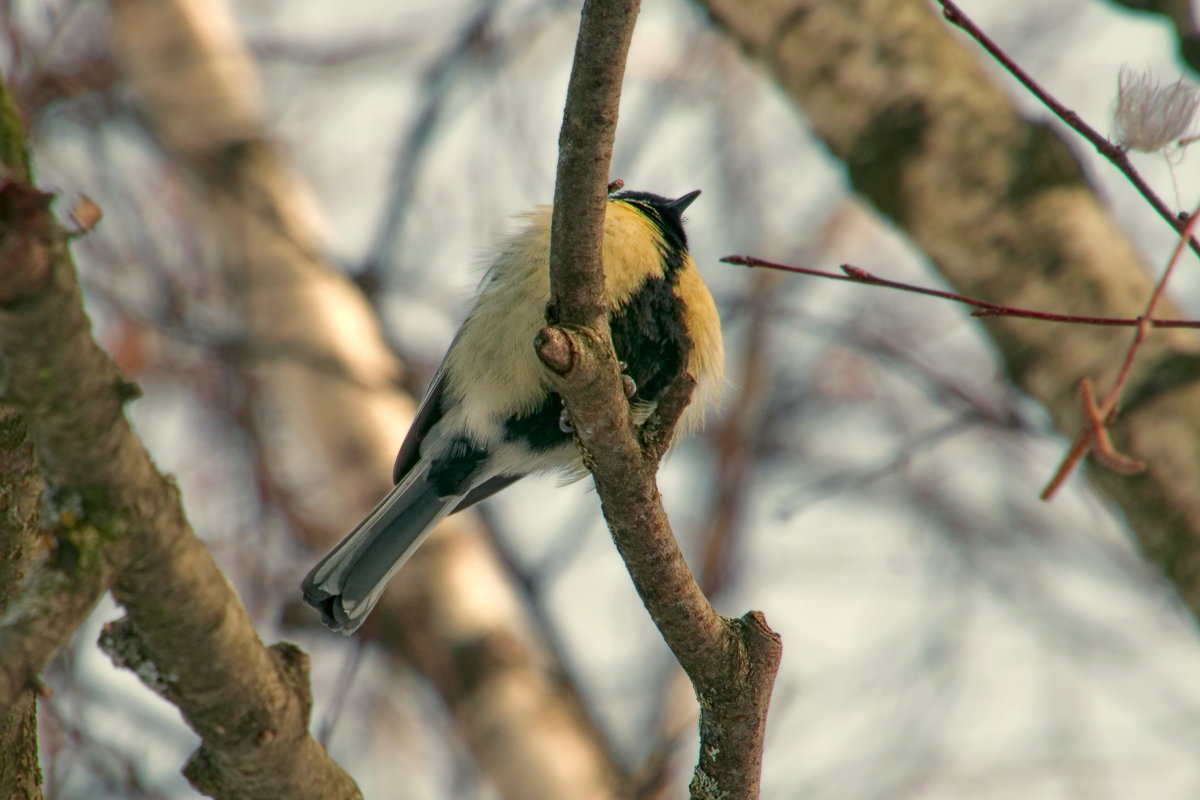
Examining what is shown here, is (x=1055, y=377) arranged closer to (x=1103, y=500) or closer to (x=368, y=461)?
(x=1103, y=500)

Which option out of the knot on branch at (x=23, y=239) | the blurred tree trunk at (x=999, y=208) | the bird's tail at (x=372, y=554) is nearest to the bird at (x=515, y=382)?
the bird's tail at (x=372, y=554)

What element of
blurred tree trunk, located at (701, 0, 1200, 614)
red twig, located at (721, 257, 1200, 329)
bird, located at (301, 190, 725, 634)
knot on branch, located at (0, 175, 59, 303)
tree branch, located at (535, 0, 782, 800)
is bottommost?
knot on branch, located at (0, 175, 59, 303)

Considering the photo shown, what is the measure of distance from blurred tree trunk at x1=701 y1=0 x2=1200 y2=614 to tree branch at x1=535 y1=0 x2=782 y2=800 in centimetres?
141

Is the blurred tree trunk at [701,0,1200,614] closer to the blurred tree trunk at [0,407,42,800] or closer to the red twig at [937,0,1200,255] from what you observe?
the red twig at [937,0,1200,255]

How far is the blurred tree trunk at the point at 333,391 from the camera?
444cm

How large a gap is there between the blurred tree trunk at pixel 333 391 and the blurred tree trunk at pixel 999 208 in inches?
77.9

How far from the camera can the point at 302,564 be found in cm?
546

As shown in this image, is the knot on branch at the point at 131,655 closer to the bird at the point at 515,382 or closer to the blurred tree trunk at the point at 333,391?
the bird at the point at 515,382

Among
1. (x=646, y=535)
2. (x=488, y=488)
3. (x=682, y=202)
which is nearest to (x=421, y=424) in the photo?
(x=488, y=488)

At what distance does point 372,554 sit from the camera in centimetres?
311

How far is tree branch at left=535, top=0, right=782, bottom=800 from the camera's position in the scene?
184 centimetres

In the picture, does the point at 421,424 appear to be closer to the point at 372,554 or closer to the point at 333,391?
the point at 372,554

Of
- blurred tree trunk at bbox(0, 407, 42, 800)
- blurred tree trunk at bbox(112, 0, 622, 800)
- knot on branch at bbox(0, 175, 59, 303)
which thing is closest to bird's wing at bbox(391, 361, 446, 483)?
blurred tree trunk at bbox(112, 0, 622, 800)

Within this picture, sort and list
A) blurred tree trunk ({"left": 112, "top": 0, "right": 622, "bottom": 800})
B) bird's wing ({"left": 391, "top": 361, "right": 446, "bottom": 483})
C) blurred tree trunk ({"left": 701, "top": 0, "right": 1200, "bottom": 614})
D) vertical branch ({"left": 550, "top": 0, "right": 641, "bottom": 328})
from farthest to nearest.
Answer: blurred tree trunk ({"left": 112, "top": 0, "right": 622, "bottom": 800}) < bird's wing ({"left": 391, "top": 361, "right": 446, "bottom": 483}) < blurred tree trunk ({"left": 701, "top": 0, "right": 1200, "bottom": 614}) < vertical branch ({"left": 550, "top": 0, "right": 641, "bottom": 328})
